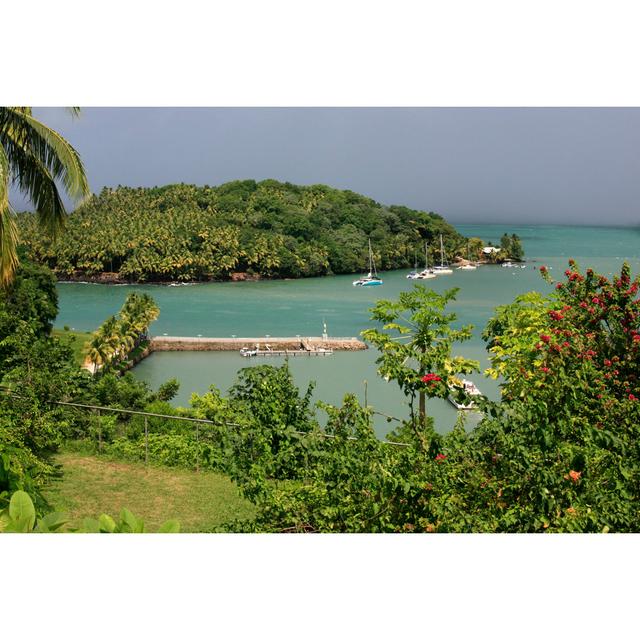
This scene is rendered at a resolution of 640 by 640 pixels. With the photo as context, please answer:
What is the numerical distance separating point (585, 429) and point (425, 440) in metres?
0.82

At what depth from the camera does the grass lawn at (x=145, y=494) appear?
4430 mm

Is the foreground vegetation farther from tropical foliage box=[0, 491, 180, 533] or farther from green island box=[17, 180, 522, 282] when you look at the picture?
green island box=[17, 180, 522, 282]

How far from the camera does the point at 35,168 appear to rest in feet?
14.7

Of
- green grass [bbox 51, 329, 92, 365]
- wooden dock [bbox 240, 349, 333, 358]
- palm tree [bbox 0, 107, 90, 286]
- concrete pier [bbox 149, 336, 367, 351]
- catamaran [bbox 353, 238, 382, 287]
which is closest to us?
palm tree [bbox 0, 107, 90, 286]

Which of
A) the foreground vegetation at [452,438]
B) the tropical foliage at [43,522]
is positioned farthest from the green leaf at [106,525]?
the foreground vegetation at [452,438]

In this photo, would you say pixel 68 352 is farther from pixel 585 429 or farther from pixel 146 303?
pixel 585 429

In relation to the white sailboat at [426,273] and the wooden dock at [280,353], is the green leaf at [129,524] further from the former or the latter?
the white sailboat at [426,273]

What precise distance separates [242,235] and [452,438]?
8.98 feet

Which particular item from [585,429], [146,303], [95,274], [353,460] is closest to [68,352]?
[95,274]

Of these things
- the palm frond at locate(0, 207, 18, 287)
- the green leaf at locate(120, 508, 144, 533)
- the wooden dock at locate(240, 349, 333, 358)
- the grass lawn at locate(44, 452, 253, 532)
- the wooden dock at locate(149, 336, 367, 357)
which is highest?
the palm frond at locate(0, 207, 18, 287)

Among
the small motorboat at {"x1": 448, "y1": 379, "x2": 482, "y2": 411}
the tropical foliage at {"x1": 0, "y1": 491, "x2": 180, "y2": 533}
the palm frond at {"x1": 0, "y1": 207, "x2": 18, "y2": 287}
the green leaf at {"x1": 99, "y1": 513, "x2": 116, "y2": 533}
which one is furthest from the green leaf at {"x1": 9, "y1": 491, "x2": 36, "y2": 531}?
the small motorboat at {"x1": 448, "y1": 379, "x2": 482, "y2": 411}

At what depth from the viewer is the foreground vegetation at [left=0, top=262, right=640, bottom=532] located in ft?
11.2

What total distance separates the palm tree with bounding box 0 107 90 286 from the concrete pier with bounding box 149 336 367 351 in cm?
139

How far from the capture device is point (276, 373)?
3.94 metres
